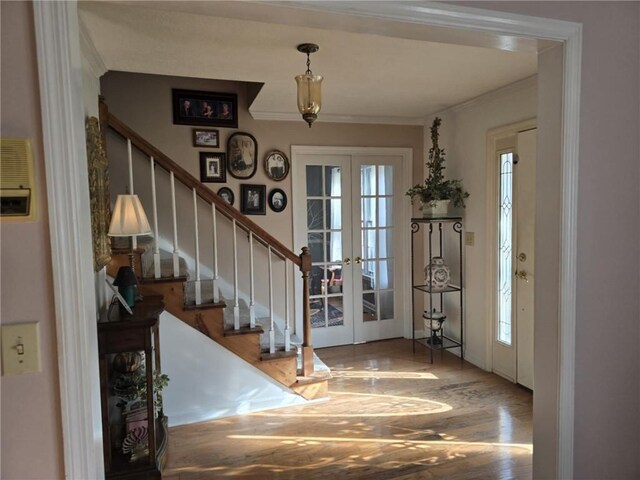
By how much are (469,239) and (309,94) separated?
233 centimetres

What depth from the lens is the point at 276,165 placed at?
417 cm

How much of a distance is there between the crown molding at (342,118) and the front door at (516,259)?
1246mm

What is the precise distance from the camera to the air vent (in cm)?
96

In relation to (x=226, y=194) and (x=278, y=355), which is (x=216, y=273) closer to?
(x=278, y=355)

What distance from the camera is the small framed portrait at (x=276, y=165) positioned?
413cm

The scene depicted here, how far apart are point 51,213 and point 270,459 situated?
2084 millimetres

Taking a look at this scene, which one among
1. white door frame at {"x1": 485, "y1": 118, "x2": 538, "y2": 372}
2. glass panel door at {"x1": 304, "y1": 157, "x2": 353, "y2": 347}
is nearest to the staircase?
glass panel door at {"x1": 304, "y1": 157, "x2": 353, "y2": 347}

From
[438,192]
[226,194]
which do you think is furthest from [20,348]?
[438,192]

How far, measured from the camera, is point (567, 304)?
4.90 ft

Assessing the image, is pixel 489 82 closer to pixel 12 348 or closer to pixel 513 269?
pixel 513 269

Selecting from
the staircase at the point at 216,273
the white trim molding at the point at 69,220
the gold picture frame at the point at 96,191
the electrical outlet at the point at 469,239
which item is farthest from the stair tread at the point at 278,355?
the white trim molding at the point at 69,220

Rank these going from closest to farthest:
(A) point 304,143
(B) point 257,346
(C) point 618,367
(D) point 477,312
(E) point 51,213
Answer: (E) point 51,213 < (C) point 618,367 < (B) point 257,346 < (D) point 477,312 < (A) point 304,143

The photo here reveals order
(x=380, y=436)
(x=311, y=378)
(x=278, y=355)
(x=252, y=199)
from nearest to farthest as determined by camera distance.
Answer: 1. (x=380, y=436)
2. (x=278, y=355)
3. (x=311, y=378)
4. (x=252, y=199)

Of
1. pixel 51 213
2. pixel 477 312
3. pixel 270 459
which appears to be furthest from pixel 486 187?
pixel 51 213
